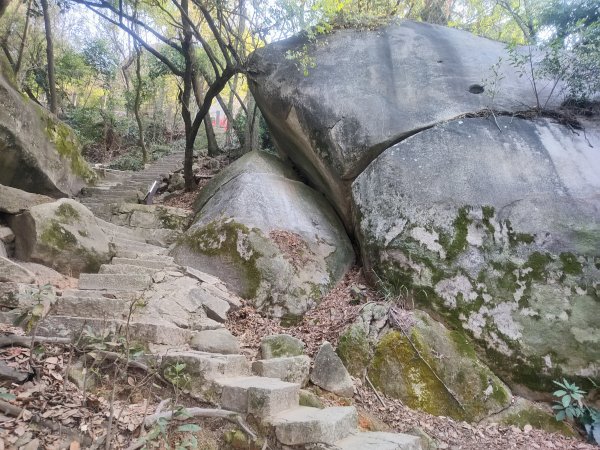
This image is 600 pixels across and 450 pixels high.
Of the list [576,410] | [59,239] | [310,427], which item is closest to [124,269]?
[59,239]

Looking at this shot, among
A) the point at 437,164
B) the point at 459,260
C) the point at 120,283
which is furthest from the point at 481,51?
the point at 120,283

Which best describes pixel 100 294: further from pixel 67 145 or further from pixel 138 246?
pixel 67 145

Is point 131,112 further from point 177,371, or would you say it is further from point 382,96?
point 177,371

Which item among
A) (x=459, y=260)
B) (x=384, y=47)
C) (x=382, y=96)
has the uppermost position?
(x=384, y=47)

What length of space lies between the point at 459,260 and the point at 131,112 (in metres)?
19.2

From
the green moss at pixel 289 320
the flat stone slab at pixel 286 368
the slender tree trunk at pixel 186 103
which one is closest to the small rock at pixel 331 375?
the flat stone slab at pixel 286 368

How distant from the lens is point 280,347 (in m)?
4.78

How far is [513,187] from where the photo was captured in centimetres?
643

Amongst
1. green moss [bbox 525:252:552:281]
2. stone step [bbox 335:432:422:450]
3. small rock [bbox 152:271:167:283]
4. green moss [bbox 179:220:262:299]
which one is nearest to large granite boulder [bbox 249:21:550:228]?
green moss [bbox 179:220:262:299]

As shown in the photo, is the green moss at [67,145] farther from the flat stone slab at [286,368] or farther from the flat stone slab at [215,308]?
the flat stone slab at [286,368]

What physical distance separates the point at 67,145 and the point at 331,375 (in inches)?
376

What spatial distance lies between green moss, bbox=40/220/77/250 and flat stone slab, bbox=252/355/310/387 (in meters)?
3.34

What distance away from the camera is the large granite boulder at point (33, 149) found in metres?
8.59

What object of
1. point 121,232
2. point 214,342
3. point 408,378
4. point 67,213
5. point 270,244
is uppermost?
point 67,213
